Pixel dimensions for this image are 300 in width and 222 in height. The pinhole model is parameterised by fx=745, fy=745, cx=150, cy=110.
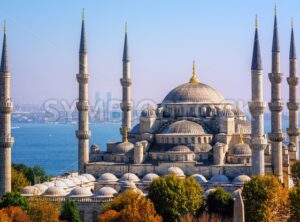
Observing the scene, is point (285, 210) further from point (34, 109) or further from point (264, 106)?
point (34, 109)

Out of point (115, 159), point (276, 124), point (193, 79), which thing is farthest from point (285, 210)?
point (193, 79)

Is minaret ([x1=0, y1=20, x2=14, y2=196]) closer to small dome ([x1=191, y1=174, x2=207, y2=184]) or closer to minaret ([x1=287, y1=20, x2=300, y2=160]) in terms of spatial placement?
→ small dome ([x1=191, y1=174, x2=207, y2=184])

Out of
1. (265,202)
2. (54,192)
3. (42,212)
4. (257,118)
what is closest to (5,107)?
(54,192)

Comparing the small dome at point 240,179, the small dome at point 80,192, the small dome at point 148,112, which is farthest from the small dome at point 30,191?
the small dome at point 148,112

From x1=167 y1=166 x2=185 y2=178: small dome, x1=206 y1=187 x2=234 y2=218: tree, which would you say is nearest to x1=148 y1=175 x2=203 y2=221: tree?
x1=206 y1=187 x2=234 y2=218: tree

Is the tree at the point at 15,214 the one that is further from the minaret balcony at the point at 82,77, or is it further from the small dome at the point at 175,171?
the minaret balcony at the point at 82,77

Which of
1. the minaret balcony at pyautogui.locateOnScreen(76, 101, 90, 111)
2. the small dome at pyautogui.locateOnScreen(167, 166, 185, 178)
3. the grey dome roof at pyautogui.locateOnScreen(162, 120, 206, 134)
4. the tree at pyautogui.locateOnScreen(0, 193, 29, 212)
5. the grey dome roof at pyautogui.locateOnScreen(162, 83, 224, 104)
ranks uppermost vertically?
the grey dome roof at pyautogui.locateOnScreen(162, 83, 224, 104)
